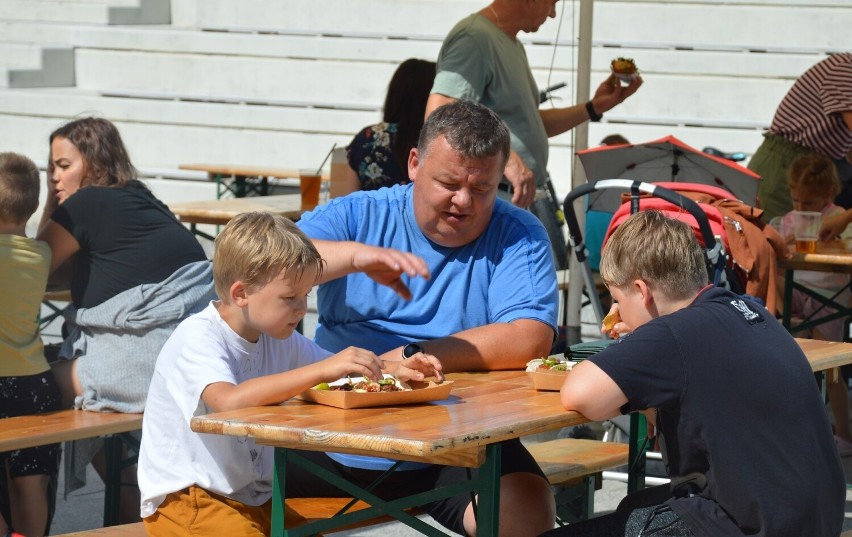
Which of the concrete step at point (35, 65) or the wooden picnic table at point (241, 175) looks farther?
the concrete step at point (35, 65)

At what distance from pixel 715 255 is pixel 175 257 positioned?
182 centimetres

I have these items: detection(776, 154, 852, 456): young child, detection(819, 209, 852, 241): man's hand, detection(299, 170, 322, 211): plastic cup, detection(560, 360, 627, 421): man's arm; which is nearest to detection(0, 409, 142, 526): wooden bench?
detection(560, 360, 627, 421): man's arm

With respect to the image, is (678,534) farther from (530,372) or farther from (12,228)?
(12,228)

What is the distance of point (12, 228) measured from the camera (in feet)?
13.5

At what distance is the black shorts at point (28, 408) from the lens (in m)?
4.03

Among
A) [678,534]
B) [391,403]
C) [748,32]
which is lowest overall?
[678,534]

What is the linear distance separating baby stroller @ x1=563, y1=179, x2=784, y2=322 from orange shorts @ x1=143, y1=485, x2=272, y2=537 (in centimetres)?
217

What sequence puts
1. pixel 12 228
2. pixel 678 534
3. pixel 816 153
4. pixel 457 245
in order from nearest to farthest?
pixel 678 534, pixel 457 245, pixel 12 228, pixel 816 153

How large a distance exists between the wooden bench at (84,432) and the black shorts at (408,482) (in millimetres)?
891

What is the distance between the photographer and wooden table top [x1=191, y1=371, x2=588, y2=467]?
2.34 metres

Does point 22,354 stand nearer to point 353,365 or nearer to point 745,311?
point 353,365

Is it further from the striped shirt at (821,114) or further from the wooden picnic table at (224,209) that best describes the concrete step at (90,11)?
the striped shirt at (821,114)

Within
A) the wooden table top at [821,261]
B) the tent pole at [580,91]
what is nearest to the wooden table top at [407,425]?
the wooden table top at [821,261]

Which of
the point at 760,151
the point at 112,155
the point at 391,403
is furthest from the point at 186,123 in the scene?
the point at 391,403
